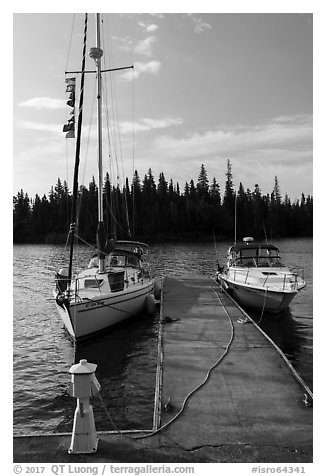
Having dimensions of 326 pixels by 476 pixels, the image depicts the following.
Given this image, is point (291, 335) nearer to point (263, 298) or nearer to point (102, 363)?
point (263, 298)

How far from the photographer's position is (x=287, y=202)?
10562 cm

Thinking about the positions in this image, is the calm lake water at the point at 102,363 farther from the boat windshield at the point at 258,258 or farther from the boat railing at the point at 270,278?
the boat windshield at the point at 258,258

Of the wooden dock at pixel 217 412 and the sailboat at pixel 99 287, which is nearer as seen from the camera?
the wooden dock at pixel 217 412

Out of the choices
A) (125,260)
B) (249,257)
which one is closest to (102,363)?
(125,260)

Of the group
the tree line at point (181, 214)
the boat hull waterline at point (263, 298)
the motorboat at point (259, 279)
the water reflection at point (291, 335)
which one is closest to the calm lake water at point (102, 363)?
the water reflection at point (291, 335)

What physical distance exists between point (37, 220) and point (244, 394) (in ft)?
346

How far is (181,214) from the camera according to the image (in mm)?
110812

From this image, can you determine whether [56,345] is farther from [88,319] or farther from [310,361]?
[310,361]

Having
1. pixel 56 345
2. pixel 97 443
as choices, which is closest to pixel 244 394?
pixel 97 443

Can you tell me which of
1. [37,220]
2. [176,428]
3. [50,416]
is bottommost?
[50,416]

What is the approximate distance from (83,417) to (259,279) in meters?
13.8

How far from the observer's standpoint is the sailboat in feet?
42.8

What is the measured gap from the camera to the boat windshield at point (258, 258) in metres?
20.7

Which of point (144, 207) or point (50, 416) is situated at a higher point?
point (144, 207)
